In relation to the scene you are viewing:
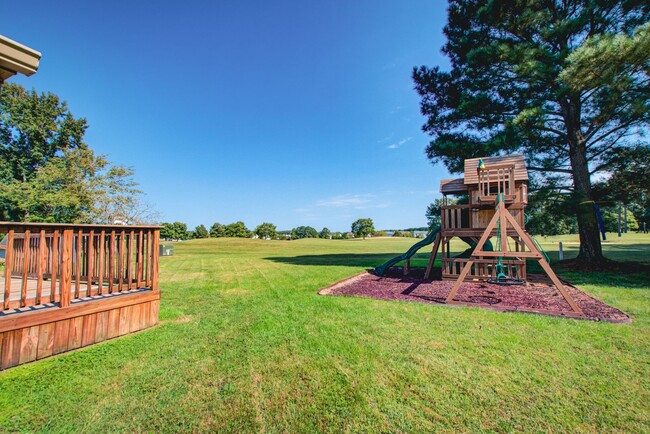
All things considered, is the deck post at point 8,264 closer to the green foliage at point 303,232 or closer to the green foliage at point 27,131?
the green foliage at point 27,131

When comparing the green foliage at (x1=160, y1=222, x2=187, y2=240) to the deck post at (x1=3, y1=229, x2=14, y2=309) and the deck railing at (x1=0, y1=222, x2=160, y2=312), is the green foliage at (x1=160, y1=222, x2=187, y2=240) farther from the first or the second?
the deck post at (x1=3, y1=229, x2=14, y2=309)

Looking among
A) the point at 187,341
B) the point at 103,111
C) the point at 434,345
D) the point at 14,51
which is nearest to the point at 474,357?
the point at 434,345

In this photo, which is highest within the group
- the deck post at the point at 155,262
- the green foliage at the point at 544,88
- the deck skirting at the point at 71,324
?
the green foliage at the point at 544,88

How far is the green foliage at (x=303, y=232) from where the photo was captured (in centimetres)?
8850

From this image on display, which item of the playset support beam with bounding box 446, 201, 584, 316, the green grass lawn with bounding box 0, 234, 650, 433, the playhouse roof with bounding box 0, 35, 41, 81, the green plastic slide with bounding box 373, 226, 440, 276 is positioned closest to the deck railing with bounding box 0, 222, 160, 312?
the green grass lawn with bounding box 0, 234, 650, 433

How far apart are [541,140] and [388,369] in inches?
515

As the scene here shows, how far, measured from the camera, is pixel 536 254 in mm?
5305

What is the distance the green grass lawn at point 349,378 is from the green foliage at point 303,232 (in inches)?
3304

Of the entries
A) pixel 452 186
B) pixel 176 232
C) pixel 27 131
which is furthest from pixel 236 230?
pixel 452 186

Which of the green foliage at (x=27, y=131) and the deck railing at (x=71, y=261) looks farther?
the green foliage at (x=27, y=131)

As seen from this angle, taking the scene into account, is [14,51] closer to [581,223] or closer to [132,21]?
[132,21]

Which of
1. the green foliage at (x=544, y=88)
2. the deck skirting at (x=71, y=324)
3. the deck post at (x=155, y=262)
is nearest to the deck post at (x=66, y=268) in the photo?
the deck skirting at (x=71, y=324)

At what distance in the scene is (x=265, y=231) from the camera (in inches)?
2968

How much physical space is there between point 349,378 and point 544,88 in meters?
13.9
